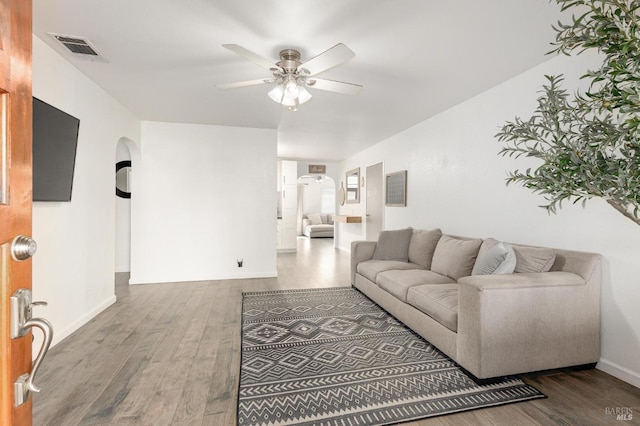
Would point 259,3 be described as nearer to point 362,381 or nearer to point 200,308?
point 362,381

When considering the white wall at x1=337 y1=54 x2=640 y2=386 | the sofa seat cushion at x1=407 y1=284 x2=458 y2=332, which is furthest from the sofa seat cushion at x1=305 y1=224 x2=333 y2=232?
the sofa seat cushion at x1=407 y1=284 x2=458 y2=332

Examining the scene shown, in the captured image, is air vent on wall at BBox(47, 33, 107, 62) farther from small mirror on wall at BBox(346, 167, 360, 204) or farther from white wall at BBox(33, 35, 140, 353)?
small mirror on wall at BBox(346, 167, 360, 204)

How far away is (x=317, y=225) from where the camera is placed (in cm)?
1177

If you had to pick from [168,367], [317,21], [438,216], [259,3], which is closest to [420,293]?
[438,216]

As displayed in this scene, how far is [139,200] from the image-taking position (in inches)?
181

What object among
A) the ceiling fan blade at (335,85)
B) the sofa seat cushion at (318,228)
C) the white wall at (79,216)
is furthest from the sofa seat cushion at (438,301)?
the sofa seat cushion at (318,228)

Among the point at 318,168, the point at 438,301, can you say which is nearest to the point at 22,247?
the point at 438,301

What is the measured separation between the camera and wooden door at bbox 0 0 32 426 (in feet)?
2.21

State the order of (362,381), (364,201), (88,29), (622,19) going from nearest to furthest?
(622,19), (362,381), (88,29), (364,201)

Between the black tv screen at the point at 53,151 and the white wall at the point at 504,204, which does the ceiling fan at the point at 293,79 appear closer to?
the black tv screen at the point at 53,151

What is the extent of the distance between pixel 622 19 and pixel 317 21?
64.7 inches

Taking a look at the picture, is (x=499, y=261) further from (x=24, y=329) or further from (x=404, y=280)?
(x=24, y=329)

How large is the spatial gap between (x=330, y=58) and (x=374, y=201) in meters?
4.45

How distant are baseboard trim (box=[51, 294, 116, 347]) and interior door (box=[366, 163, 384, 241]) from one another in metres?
4.44
